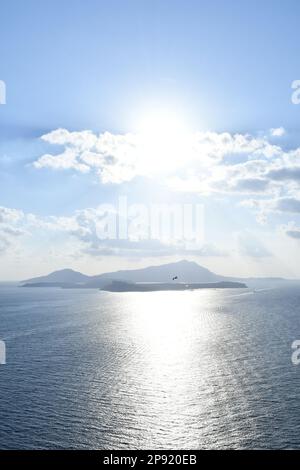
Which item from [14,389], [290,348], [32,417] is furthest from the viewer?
[290,348]

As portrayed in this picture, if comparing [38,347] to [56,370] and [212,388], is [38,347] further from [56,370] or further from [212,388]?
[212,388]
